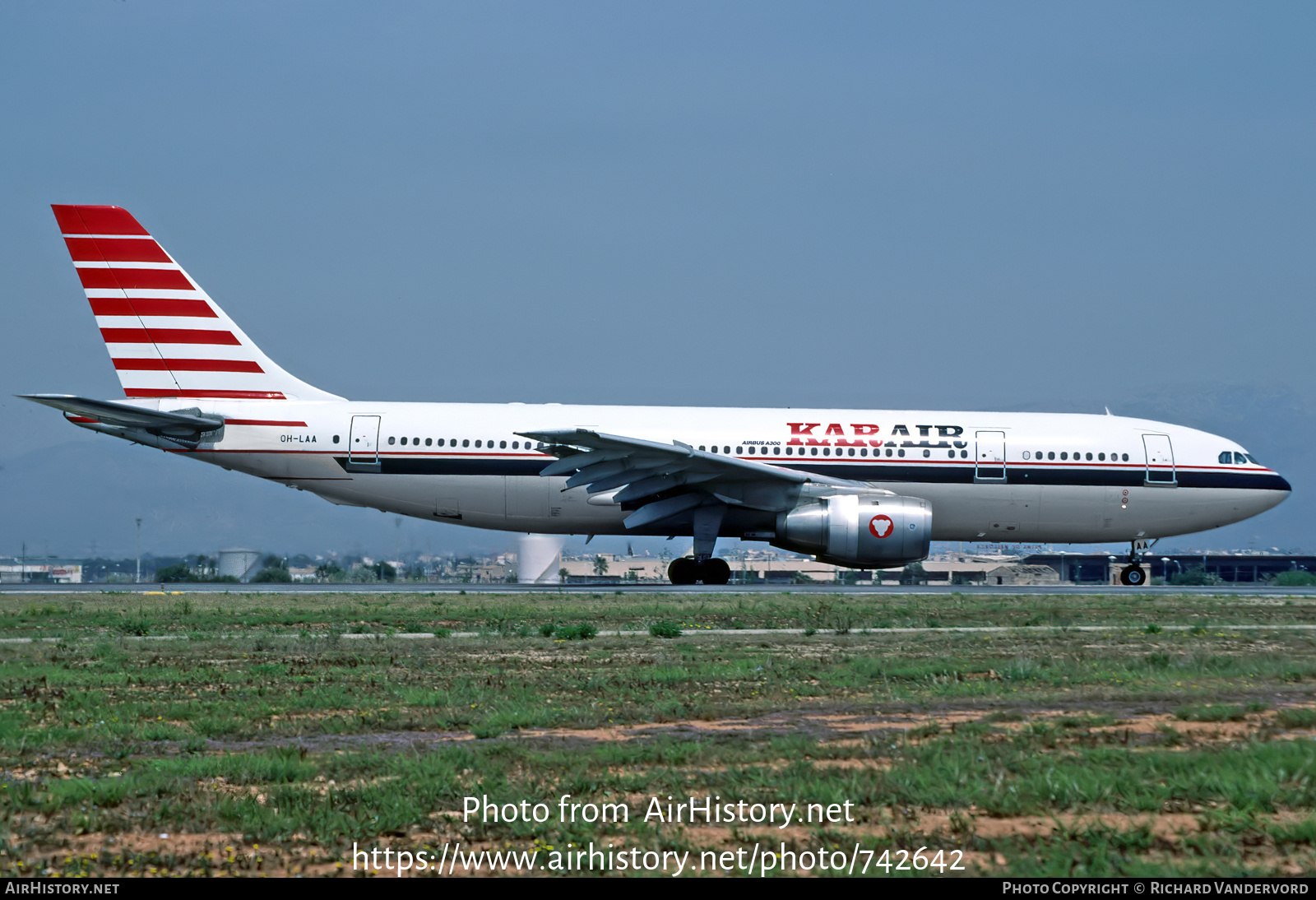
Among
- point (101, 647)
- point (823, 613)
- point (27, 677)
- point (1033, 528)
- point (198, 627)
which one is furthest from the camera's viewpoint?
point (1033, 528)

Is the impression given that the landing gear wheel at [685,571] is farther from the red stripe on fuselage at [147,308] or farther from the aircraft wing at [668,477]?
the red stripe on fuselage at [147,308]

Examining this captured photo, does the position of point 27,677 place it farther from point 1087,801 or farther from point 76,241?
point 76,241

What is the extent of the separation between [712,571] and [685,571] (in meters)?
0.66

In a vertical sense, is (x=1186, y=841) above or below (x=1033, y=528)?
below

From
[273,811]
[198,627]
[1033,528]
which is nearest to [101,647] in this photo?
[198,627]

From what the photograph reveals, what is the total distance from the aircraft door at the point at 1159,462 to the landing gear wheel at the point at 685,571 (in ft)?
36.2

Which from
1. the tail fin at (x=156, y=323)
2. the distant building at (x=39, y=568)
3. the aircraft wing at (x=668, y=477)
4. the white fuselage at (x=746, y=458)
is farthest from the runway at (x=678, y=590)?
the distant building at (x=39, y=568)

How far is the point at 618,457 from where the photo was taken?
2625 cm

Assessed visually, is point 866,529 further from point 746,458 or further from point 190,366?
point 190,366

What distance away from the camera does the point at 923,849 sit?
213 inches

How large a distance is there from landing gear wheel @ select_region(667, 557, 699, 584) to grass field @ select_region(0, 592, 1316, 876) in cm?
1297

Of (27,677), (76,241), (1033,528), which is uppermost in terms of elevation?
A: (76,241)

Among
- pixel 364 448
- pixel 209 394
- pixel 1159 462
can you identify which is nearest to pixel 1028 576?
pixel 1159 462

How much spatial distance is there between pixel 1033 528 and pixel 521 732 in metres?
22.5
